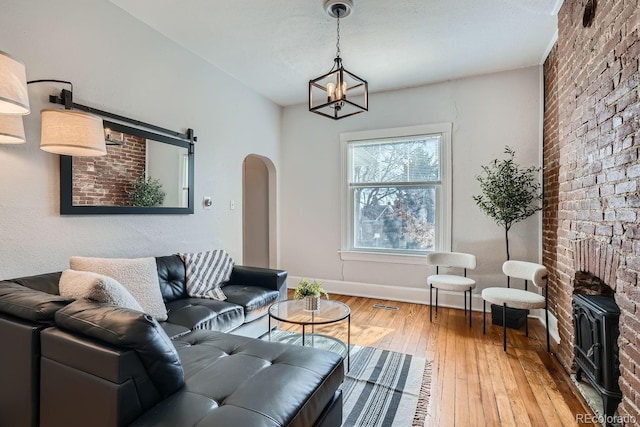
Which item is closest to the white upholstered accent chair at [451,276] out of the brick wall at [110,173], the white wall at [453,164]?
the white wall at [453,164]

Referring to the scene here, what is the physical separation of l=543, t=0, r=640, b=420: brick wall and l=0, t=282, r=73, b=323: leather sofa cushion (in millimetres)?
2694

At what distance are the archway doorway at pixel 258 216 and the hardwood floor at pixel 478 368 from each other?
1.97m

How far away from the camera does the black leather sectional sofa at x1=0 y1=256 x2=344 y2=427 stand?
3.74 ft

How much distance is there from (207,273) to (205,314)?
29.0 inches

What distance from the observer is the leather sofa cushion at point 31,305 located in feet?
4.49

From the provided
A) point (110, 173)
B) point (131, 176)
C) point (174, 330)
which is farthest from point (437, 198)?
point (110, 173)

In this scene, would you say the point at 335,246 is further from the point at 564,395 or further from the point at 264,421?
the point at 264,421

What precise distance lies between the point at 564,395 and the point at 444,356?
2.66ft

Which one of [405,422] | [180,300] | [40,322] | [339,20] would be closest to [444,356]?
[405,422]

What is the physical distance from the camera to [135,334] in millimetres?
1157

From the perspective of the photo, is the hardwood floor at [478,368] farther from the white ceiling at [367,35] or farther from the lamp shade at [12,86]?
the white ceiling at [367,35]

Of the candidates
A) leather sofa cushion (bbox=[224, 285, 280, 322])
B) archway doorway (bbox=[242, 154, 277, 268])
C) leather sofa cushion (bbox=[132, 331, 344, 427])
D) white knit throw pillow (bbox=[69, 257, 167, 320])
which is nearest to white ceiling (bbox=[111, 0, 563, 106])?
archway doorway (bbox=[242, 154, 277, 268])

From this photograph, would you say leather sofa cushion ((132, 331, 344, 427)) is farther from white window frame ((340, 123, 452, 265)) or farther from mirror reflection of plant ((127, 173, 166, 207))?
white window frame ((340, 123, 452, 265))

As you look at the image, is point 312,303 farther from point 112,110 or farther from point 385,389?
point 112,110
